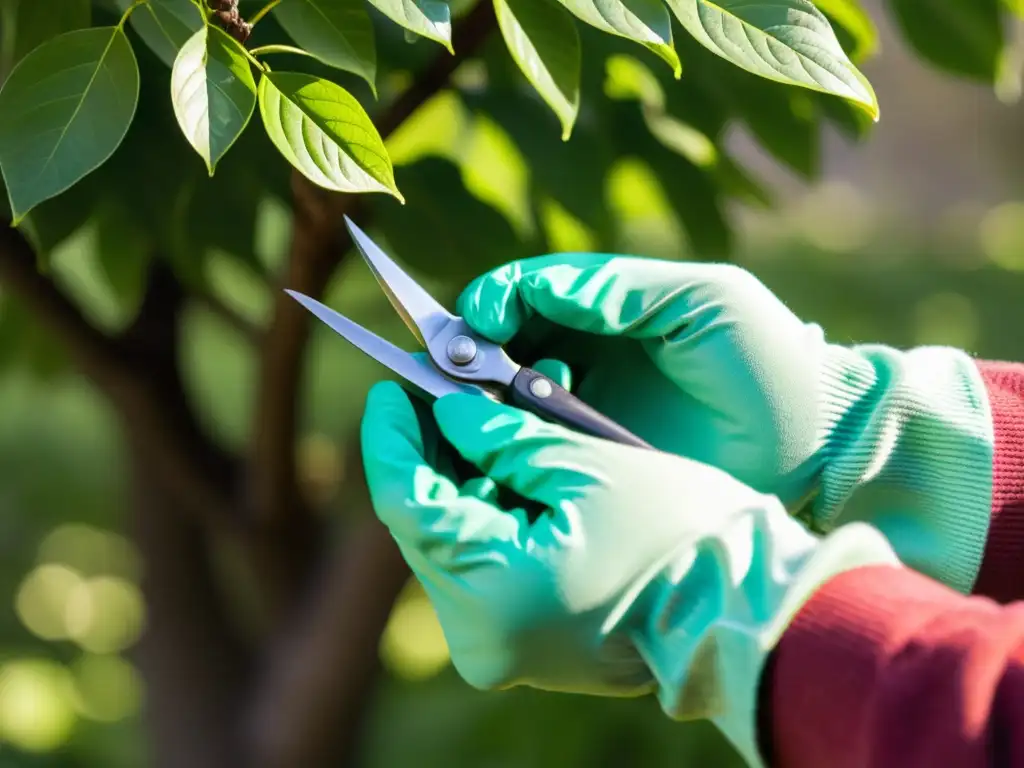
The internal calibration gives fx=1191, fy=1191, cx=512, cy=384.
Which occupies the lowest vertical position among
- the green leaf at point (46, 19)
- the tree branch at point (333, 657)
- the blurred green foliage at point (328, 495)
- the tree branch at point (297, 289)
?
the blurred green foliage at point (328, 495)

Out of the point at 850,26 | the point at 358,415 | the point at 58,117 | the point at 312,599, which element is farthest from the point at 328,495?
the point at 58,117

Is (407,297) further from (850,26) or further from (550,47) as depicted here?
(850,26)

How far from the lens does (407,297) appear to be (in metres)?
0.77

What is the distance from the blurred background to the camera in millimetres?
1201

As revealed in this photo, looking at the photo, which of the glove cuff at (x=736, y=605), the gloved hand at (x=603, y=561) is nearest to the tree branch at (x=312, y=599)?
the gloved hand at (x=603, y=561)

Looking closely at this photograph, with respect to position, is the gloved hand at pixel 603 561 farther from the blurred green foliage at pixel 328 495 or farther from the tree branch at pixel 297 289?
the blurred green foliage at pixel 328 495

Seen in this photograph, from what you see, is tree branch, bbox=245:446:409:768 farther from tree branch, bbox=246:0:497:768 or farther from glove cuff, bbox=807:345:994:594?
glove cuff, bbox=807:345:994:594

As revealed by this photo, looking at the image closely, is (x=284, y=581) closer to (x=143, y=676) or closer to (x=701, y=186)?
(x=143, y=676)

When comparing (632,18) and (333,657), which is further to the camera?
Result: (333,657)

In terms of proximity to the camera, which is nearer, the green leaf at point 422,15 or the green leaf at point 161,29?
the green leaf at point 422,15

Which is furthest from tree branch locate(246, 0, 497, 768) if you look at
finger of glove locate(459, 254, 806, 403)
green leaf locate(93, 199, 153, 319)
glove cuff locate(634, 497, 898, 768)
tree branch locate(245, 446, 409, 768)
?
glove cuff locate(634, 497, 898, 768)

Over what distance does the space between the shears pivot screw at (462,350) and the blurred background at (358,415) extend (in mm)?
227

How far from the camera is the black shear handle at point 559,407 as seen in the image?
73 centimetres

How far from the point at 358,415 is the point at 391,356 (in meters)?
0.97
